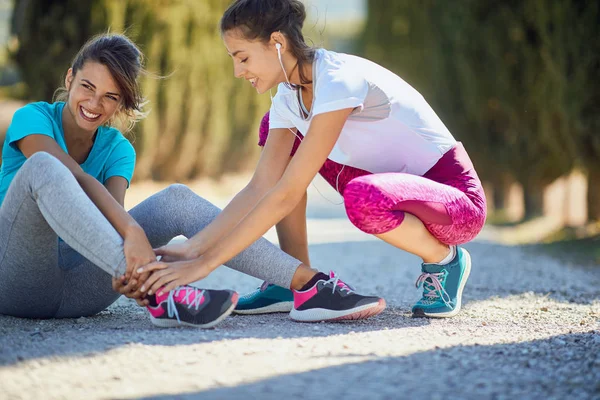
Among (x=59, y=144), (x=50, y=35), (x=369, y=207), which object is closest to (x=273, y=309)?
(x=369, y=207)

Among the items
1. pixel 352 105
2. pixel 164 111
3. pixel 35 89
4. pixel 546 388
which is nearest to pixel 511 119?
pixel 164 111

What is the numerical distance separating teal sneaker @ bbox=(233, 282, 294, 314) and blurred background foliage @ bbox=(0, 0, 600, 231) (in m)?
4.26

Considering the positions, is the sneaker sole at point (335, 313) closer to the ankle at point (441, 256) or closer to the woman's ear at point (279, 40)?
the ankle at point (441, 256)

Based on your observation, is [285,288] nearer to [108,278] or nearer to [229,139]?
[108,278]

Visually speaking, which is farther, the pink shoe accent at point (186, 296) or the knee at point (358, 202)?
the knee at point (358, 202)

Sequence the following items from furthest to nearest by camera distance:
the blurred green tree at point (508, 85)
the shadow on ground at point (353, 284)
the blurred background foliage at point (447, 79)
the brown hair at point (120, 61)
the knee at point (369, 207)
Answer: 1. the blurred green tree at point (508, 85)
2. the blurred background foliage at point (447, 79)
3. the brown hair at point (120, 61)
4. the knee at point (369, 207)
5. the shadow on ground at point (353, 284)

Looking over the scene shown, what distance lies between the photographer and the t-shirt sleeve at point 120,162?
285 centimetres

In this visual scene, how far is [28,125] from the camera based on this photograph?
263 centimetres

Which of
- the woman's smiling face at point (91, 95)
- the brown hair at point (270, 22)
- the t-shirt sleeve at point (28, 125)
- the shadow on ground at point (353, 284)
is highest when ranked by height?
the brown hair at point (270, 22)

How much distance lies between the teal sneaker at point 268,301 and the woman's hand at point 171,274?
1.77 ft

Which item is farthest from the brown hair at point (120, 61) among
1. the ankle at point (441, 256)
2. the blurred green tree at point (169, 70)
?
the blurred green tree at point (169, 70)

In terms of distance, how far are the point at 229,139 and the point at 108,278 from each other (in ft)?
31.4

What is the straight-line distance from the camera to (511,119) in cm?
889

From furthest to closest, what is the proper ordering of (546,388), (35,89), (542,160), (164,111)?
1. (164,111)
2. (35,89)
3. (542,160)
4. (546,388)
